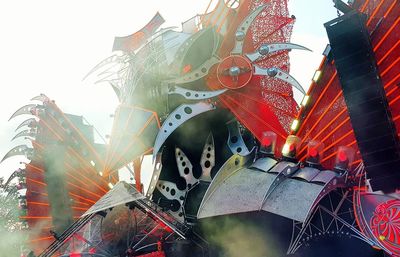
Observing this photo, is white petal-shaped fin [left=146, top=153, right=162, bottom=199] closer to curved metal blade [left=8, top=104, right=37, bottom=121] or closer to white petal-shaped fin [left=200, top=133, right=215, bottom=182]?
white petal-shaped fin [left=200, top=133, right=215, bottom=182]

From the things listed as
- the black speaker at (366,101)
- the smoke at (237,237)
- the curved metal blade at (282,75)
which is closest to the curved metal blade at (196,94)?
the curved metal blade at (282,75)

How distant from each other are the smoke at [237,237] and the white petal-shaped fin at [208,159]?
2277mm

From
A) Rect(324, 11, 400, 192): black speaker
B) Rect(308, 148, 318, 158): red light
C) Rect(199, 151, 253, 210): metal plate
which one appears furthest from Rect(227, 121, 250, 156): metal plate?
Rect(324, 11, 400, 192): black speaker

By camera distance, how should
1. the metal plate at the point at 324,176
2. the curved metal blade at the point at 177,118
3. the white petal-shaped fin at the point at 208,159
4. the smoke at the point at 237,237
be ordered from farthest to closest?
the white petal-shaped fin at the point at 208,159
the curved metal blade at the point at 177,118
the smoke at the point at 237,237
the metal plate at the point at 324,176

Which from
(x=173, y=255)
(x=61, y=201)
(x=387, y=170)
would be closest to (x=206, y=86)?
(x=173, y=255)

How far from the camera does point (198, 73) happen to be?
1789 cm

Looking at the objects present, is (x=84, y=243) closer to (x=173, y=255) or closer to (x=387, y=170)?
(x=173, y=255)

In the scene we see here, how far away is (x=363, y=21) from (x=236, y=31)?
756cm

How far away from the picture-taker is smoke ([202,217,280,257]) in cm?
1603

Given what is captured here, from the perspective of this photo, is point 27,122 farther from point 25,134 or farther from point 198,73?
point 198,73

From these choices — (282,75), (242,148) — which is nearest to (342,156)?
(242,148)

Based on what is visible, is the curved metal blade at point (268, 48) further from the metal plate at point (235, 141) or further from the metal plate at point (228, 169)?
the metal plate at point (228, 169)

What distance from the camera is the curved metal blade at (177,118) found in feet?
57.0

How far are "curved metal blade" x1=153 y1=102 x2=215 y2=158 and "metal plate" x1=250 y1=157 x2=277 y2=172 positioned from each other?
343cm
